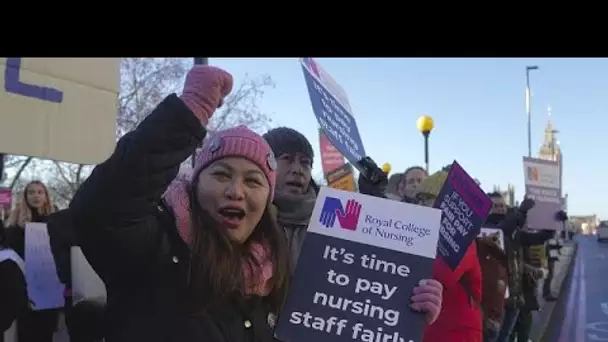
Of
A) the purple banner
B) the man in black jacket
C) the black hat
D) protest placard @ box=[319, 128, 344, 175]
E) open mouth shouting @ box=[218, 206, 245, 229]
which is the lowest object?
the man in black jacket

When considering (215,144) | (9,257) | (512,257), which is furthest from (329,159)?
(215,144)

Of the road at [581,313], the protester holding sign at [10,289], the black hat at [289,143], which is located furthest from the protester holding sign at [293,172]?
the road at [581,313]

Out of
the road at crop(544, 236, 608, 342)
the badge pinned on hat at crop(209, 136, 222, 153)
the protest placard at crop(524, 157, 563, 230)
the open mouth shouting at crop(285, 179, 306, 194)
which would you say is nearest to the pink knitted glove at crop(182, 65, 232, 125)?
the badge pinned on hat at crop(209, 136, 222, 153)

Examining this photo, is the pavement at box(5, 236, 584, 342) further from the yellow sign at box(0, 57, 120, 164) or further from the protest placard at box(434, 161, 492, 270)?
the protest placard at box(434, 161, 492, 270)

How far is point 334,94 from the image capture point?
349cm

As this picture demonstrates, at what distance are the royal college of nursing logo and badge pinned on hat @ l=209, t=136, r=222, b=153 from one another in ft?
1.45

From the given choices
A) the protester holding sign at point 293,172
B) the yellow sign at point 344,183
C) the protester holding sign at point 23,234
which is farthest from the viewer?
the yellow sign at point 344,183

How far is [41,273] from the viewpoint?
3.93 meters

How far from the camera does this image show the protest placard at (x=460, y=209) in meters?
2.98

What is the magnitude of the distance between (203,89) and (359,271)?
796 mm

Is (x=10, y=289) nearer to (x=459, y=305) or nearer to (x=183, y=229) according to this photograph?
(x=183, y=229)

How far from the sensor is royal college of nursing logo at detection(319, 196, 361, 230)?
2330mm

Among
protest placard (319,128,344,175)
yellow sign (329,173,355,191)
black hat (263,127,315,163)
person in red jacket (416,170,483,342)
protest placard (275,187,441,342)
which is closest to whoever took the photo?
protest placard (275,187,441,342)

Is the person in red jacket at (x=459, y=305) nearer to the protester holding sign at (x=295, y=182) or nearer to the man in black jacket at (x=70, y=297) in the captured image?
the protester holding sign at (x=295, y=182)
